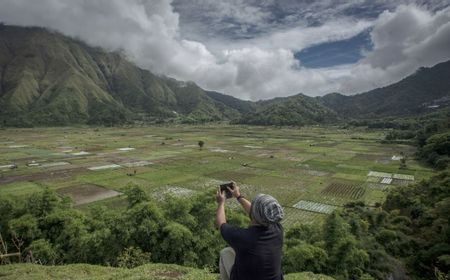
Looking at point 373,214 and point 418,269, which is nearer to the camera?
point 418,269

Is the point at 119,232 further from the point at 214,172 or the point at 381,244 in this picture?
the point at 214,172

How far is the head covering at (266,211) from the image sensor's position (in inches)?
174

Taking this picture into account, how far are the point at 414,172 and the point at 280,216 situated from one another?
77362 millimetres

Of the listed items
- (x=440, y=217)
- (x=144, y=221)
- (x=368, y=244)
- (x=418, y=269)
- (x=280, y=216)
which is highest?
(x=280, y=216)

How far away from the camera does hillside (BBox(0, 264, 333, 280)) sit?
11.1 m

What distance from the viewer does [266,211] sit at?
4.42 metres

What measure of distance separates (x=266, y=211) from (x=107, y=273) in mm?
11208

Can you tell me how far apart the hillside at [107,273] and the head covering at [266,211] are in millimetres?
7510

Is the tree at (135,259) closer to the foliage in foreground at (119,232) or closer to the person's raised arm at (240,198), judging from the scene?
the foliage in foreground at (119,232)

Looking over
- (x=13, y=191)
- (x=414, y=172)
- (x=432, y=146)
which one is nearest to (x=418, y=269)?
(x=414, y=172)

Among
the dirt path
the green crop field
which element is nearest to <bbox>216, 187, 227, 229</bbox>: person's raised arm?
the green crop field

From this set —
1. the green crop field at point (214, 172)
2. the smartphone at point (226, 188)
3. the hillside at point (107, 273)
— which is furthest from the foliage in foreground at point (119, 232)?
the smartphone at point (226, 188)

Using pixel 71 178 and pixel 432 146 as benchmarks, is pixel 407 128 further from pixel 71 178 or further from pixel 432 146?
pixel 71 178

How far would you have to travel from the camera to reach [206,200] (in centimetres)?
2673
